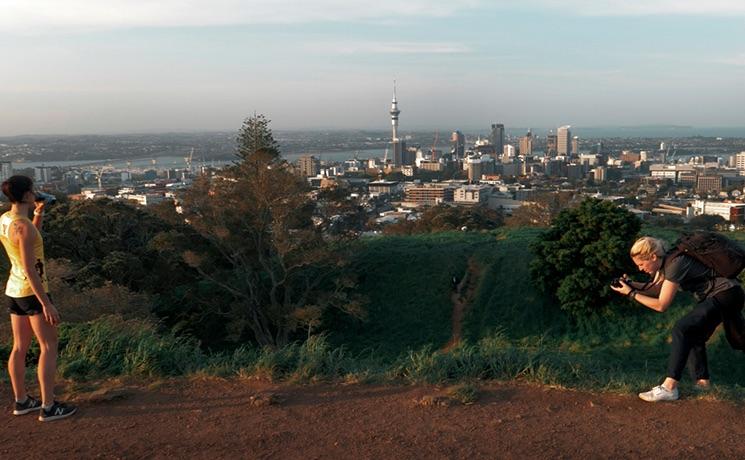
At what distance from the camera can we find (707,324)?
12.6ft

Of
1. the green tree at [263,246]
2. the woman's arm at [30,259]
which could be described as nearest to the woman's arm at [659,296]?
the woman's arm at [30,259]

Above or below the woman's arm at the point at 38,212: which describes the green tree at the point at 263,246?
below

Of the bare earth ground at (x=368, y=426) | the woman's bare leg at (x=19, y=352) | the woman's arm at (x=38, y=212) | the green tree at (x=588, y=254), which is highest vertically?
the woman's arm at (x=38, y=212)

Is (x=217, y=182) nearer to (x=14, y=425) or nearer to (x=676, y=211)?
(x=14, y=425)

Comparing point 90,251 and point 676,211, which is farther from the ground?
Answer: point 90,251

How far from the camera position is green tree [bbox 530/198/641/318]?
41.5 ft

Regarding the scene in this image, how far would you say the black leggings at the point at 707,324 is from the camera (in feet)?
12.4

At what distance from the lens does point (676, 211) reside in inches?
1773

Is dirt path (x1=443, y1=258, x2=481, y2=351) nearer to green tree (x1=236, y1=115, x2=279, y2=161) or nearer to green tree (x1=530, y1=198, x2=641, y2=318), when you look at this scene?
green tree (x1=530, y1=198, x2=641, y2=318)

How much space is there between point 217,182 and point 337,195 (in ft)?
9.08

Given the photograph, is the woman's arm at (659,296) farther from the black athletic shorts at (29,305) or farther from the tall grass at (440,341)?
the black athletic shorts at (29,305)

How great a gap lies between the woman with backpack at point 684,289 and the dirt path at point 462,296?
925 cm

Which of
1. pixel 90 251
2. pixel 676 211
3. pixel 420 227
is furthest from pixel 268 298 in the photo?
pixel 676 211

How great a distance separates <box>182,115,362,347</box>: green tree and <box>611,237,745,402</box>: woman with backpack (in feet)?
29.4
